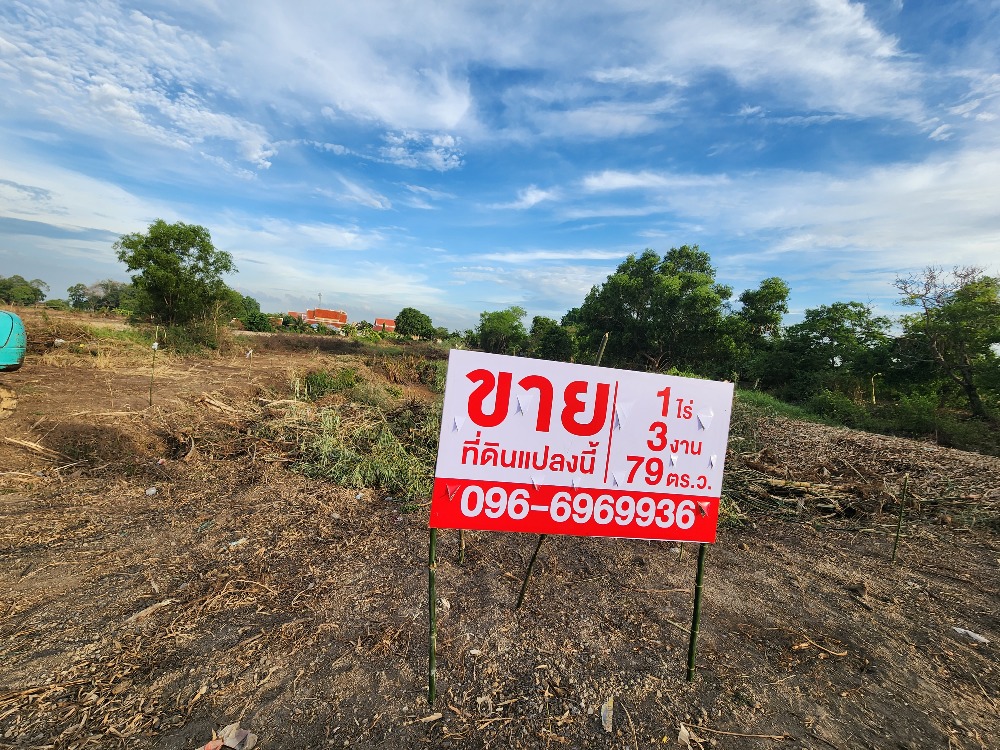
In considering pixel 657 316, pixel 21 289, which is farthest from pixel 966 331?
pixel 21 289

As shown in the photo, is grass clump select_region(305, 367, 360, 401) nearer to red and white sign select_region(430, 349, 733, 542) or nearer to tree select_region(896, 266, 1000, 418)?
→ red and white sign select_region(430, 349, 733, 542)

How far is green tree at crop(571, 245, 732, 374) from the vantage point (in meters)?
25.4

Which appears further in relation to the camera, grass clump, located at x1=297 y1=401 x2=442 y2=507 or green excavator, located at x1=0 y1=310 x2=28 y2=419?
green excavator, located at x1=0 y1=310 x2=28 y2=419

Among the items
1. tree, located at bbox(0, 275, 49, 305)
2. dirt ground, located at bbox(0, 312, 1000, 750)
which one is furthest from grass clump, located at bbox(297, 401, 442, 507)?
tree, located at bbox(0, 275, 49, 305)

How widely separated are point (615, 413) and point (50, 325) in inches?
661

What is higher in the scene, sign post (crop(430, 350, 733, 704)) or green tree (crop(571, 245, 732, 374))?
green tree (crop(571, 245, 732, 374))

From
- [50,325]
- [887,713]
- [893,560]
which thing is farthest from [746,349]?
[50,325]

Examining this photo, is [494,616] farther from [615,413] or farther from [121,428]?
[121,428]

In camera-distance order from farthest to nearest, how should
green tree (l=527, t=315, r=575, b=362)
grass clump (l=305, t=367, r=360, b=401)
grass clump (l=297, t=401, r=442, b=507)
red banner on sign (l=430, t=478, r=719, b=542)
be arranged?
green tree (l=527, t=315, r=575, b=362), grass clump (l=305, t=367, r=360, b=401), grass clump (l=297, t=401, r=442, b=507), red banner on sign (l=430, t=478, r=719, b=542)

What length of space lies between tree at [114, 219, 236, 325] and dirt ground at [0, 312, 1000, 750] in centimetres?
1181

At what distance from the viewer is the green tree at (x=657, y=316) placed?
25406mm

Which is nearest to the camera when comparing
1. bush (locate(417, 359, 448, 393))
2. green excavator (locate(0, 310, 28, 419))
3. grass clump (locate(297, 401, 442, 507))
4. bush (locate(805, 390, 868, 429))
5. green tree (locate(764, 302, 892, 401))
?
grass clump (locate(297, 401, 442, 507))

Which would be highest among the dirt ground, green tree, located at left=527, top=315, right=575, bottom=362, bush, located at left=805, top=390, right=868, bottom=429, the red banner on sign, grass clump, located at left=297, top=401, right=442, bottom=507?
green tree, located at left=527, top=315, right=575, bottom=362

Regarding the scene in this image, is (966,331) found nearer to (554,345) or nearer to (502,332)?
(554,345)
